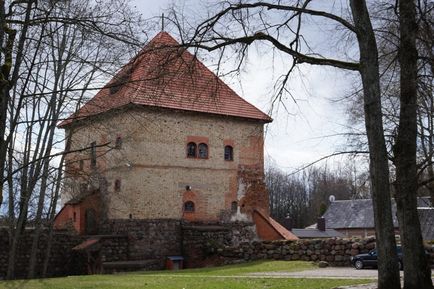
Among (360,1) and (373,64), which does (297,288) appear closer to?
(373,64)

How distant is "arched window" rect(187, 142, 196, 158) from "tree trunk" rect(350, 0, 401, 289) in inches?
837

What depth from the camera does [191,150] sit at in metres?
31.2

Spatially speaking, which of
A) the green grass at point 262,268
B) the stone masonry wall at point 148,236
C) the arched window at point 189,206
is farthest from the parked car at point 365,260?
the stone masonry wall at point 148,236

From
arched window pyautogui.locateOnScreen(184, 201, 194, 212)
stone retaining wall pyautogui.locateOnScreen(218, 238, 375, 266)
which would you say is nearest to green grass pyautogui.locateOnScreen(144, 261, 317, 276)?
stone retaining wall pyautogui.locateOnScreen(218, 238, 375, 266)

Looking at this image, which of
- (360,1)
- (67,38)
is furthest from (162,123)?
(360,1)

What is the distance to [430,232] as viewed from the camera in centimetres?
4578

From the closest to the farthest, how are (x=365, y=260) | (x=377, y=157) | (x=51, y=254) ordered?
1. (x=377, y=157)
2. (x=365, y=260)
3. (x=51, y=254)

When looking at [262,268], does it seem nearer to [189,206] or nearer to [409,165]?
[189,206]

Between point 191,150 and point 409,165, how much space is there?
2167 centimetres

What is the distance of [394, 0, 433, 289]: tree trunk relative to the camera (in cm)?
978

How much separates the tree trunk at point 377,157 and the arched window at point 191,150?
21.2m

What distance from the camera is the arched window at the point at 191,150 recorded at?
102ft

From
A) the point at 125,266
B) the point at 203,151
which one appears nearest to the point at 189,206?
the point at 203,151

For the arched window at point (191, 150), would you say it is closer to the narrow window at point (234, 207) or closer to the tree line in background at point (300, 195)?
the narrow window at point (234, 207)
